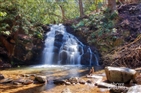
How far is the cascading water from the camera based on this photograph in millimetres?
12719

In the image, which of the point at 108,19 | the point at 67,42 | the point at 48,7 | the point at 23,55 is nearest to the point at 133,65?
the point at 108,19

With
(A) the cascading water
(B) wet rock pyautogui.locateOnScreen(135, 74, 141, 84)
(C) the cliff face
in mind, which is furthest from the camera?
(A) the cascading water

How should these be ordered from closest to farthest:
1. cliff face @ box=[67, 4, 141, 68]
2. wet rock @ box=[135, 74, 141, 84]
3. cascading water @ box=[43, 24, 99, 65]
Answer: wet rock @ box=[135, 74, 141, 84] → cliff face @ box=[67, 4, 141, 68] → cascading water @ box=[43, 24, 99, 65]

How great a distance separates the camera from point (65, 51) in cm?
1377

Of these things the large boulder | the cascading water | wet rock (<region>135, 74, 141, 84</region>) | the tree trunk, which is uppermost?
the tree trunk

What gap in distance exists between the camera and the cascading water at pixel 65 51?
1272 centimetres

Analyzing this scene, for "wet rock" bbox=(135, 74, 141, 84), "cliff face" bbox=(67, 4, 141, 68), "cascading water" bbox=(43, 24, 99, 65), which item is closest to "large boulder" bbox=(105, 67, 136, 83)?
"wet rock" bbox=(135, 74, 141, 84)

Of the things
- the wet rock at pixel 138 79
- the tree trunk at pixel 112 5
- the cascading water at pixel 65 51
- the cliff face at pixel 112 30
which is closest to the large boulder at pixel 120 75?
the wet rock at pixel 138 79

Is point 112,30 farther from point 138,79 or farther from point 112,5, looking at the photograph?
point 138,79

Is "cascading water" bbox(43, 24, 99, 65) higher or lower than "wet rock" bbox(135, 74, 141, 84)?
higher

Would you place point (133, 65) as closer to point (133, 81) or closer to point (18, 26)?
point (133, 81)

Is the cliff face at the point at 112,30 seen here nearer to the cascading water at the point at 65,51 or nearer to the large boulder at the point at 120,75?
the cascading water at the point at 65,51

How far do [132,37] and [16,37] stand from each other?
758cm

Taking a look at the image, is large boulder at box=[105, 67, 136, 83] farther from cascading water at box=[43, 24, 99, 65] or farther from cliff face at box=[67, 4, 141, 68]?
cascading water at box=[43, 24, 99, 65]
